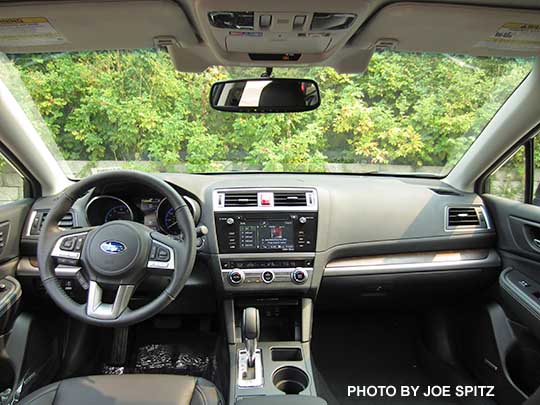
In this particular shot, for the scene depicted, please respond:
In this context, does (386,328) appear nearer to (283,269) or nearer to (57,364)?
(283,269)

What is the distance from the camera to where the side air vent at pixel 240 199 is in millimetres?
2725

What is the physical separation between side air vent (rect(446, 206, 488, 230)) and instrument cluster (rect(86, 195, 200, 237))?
5.77 ft

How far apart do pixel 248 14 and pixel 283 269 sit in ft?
5.08

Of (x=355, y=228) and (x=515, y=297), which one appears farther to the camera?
(x=355, y=228)

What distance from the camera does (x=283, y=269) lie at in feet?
8.96

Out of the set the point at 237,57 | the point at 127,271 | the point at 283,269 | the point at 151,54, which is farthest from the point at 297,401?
the point at 151,54

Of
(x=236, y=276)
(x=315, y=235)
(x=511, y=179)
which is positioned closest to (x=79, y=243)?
(x=236, y=276)

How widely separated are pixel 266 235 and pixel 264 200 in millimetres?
216

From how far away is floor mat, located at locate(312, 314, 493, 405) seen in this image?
301 centimetres

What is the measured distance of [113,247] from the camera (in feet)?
6.50

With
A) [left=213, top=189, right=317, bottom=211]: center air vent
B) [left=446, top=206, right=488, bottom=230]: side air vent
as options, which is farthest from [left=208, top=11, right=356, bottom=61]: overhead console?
[left=446, top=206, right=488, bottom=230]: side air vent

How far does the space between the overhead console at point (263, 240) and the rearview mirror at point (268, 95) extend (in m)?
0.55

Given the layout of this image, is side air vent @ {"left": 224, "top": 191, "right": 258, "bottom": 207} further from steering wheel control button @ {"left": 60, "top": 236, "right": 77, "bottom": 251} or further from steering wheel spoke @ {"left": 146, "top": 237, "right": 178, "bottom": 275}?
steering wheel control button @ {"left": 60, "top": 236, "right": 77, "bottom": 251}

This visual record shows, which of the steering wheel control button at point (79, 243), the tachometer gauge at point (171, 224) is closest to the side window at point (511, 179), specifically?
the tachometer gauge at point (171, 224)
